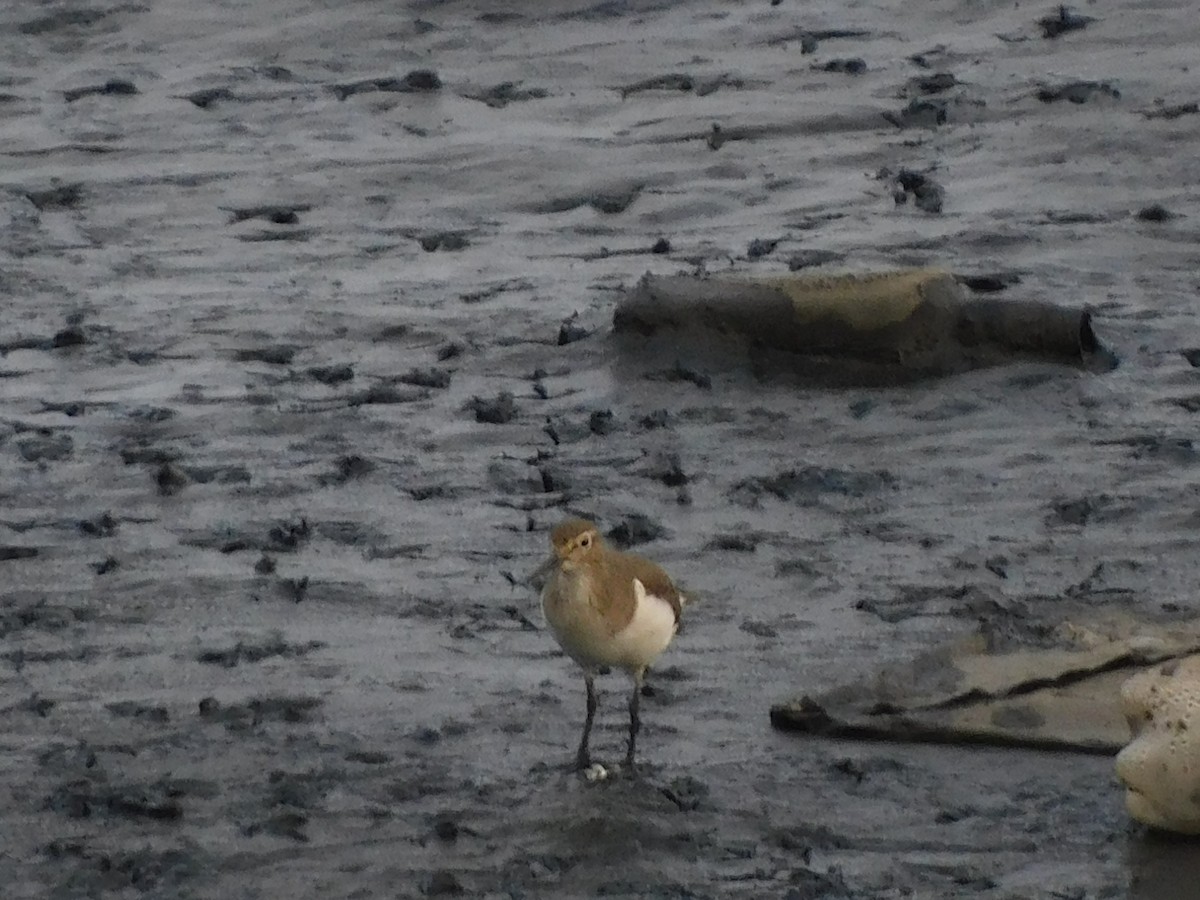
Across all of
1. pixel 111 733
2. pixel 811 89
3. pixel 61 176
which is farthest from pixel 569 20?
pixel 111 733

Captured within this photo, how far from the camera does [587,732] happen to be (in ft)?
24.1

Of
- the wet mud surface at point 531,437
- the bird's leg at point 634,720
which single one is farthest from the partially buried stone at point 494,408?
the bird's leg at point 634,720

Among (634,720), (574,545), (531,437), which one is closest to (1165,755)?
(634,720)

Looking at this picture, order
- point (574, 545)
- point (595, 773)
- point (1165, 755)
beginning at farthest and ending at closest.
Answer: point (574, 545) → point (595, 773) → point (1165, 755)

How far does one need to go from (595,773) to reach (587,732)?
151 mm

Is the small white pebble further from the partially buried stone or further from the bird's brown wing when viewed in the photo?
the partially buried stone

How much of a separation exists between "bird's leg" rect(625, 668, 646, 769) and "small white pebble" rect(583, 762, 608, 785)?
0.08 metres

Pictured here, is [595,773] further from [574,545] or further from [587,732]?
[574,545]

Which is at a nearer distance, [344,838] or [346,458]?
[344,838]

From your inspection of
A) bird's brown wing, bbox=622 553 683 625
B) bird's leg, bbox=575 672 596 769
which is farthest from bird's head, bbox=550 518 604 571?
bird's leg, bbox=575 672 596 769

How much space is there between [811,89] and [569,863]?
9.40 meters

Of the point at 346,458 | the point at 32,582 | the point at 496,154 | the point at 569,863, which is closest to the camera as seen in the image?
the point at 569,863

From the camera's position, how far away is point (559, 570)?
734 cm

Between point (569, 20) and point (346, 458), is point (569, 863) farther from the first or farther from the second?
Result: point (569, 20)
